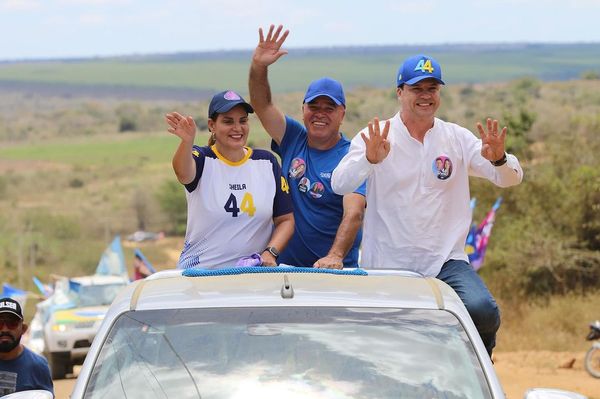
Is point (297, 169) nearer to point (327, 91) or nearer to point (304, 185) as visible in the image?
point (304, 185)

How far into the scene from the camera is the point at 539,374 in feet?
54.0

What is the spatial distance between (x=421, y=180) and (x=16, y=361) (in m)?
2.44

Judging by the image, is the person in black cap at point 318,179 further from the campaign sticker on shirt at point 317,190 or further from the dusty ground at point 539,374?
the dusty ground at point 539,374

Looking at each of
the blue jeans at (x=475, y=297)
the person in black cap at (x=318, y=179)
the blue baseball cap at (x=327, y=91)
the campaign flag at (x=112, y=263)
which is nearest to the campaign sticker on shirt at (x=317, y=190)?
the person in black cap at (x=318, y=179)

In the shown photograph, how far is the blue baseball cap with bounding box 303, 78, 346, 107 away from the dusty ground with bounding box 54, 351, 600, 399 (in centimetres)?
724

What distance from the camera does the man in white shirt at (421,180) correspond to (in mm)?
5801

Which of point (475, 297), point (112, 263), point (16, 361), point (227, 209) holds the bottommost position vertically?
point (112, 263)

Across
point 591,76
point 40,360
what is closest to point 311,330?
point 40,360

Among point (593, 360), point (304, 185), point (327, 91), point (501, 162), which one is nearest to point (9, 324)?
point (304, 185)

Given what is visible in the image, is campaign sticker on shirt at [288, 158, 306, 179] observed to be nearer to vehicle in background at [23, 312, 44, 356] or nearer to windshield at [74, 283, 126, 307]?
windshield at [74, 283, 126, 307]

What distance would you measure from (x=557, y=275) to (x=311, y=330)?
2185cm

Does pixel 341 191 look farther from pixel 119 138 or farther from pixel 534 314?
pixel 119 138

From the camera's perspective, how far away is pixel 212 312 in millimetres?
4164

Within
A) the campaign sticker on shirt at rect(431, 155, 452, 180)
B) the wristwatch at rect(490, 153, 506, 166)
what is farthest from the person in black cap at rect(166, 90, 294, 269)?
the wristwatch at rect(490, 153, 506, 166)
